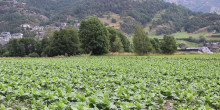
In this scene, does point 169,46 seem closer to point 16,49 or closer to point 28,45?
point 28,45

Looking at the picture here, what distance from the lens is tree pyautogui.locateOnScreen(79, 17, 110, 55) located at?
60625mm

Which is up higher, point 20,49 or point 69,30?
point 69,30

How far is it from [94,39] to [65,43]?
13.4 metres

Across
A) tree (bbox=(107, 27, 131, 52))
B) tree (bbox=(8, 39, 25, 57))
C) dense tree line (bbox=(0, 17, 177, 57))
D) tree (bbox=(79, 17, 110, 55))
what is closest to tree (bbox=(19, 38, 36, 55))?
tree (bbox=(8, 39, 25, 57))

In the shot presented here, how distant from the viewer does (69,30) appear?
234ft

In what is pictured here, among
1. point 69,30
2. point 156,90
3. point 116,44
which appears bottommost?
point 156,90

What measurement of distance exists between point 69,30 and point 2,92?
6411cm

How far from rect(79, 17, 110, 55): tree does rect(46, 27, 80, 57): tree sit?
244 inches

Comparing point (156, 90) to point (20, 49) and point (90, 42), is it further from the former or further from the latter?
point (20, 49)

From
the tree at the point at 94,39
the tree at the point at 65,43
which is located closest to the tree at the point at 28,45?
the tree at the point at 65,43

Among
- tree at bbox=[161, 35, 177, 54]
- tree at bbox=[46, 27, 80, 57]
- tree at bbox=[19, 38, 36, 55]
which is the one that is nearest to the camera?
tree at bbox=[46, 27, 80, 57]

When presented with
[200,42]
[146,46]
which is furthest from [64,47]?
[200,42]

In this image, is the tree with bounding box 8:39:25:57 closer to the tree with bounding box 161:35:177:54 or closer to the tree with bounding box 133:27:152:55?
the tree with bounding box 133:27:152:55

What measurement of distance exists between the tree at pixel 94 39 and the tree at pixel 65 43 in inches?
244
